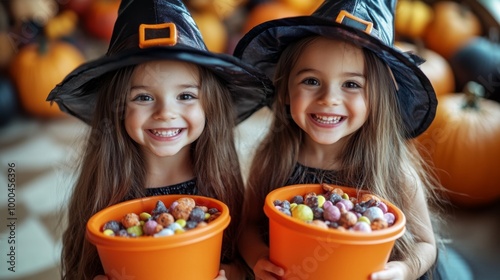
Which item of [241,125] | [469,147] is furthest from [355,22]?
[241,125]

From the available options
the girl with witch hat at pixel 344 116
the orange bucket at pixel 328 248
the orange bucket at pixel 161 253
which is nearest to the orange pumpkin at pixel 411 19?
the girl with witch hat at pixel 344 116

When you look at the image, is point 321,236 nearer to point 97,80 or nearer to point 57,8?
point 97,80

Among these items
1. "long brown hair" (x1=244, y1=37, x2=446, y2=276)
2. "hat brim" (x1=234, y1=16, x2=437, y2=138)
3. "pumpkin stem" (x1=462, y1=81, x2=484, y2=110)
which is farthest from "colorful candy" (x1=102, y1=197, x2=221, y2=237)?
"pumpkin stem" (x1=462, y1=81, x2=484, y2=110)

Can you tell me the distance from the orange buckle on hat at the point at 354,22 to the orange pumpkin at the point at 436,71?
1084 millimetres

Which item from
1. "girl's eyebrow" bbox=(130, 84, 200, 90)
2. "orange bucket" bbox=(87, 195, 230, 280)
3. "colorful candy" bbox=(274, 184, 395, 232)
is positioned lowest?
"orange bucket" bbox=(87, 195, 230, 280)

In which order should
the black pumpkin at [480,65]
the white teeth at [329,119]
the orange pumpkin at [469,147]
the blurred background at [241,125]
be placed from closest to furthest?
the white teeth at [329,119] < the blurred background at [241,125] < the orange pumpkin at [469,147] < the black pumpkin at [480,65]

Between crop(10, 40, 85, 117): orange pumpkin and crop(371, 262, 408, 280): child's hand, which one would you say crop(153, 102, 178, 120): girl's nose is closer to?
crop(371, 262, 408, 280): child's hand

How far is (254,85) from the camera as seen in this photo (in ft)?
3.59

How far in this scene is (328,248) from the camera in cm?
82

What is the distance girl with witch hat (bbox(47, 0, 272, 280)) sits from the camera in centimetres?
97

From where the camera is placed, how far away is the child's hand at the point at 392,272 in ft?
2.90

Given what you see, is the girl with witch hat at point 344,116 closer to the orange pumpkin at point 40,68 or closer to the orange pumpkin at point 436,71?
the orange pumpkin at point 436,71

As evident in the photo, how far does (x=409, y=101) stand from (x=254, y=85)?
1.12ft

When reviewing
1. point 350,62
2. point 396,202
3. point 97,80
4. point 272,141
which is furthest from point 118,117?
point 396,202
